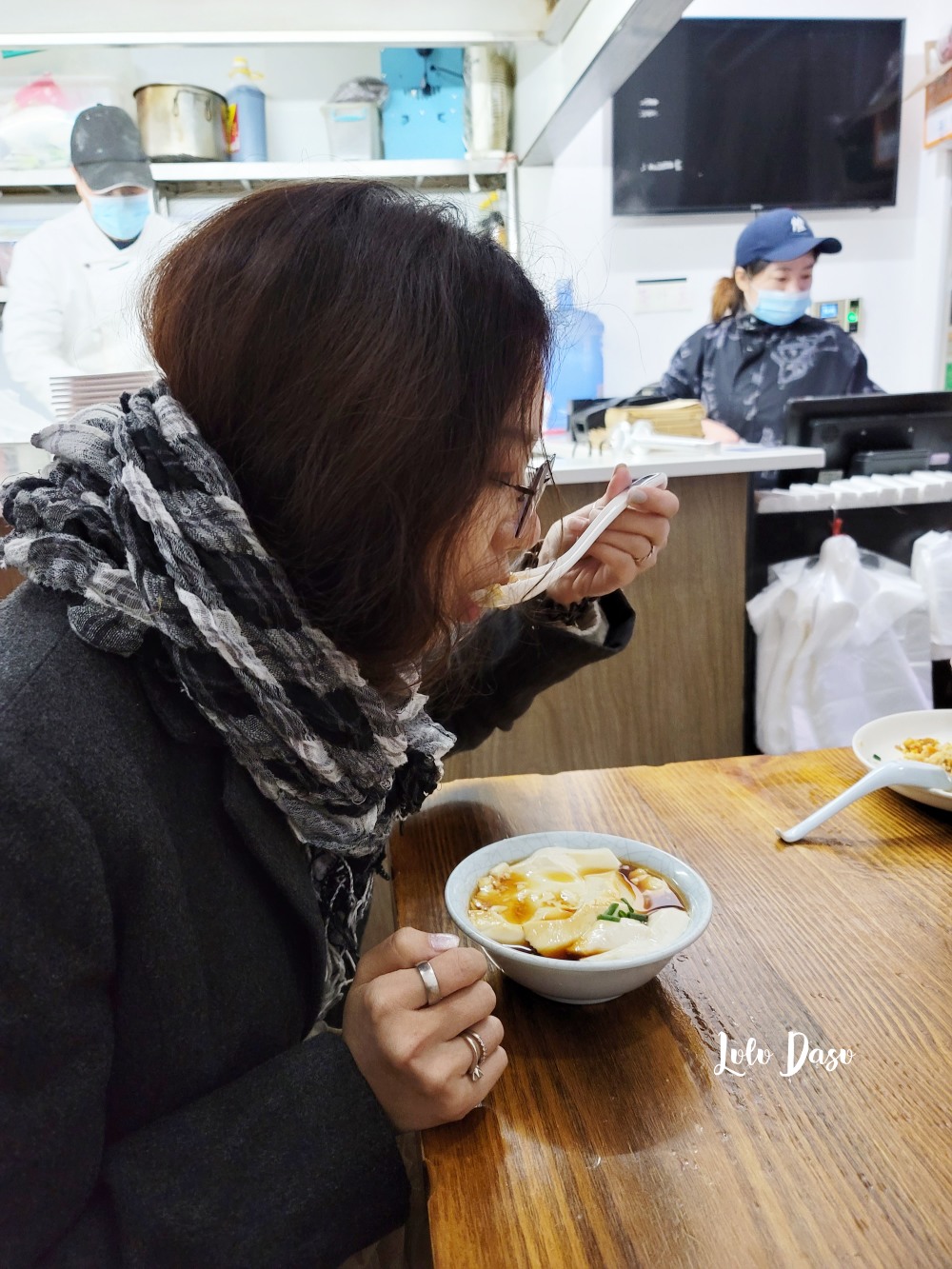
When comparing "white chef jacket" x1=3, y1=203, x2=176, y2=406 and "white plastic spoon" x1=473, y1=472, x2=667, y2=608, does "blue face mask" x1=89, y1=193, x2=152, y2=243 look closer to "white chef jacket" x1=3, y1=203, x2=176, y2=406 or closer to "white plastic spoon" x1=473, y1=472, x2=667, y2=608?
"white chef jacket" x1=3, y1=203, x2=176, y2=406

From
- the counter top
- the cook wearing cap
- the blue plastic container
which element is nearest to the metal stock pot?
the cook wearing cap

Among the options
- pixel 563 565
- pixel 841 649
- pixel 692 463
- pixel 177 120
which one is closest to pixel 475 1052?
pixel 563 565

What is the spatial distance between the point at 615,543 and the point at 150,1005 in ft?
Answer: 2.19

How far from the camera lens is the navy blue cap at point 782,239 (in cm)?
334

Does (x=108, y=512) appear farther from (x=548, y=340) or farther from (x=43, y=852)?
(x=548, y=340)

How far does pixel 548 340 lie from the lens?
0.71m

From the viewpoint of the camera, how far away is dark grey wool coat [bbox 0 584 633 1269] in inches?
20.7

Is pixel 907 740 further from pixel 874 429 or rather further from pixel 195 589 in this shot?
pixel 874 429

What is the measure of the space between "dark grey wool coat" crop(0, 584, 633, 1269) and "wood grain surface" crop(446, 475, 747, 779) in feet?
4.09

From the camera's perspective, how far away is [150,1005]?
592 mm

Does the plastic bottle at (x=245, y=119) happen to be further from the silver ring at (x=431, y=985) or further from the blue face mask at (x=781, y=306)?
the silver ring at (x=431, y=985)

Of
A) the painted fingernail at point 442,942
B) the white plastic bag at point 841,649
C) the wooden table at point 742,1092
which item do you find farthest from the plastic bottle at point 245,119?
the painted fingernail at point 442,942

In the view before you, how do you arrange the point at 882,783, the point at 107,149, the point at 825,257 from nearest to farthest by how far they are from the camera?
1. the point at 882,783
2. the point at 107,149
3. the point at 825,257

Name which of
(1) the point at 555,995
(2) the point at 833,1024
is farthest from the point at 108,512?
(2) the point at 833,1024
